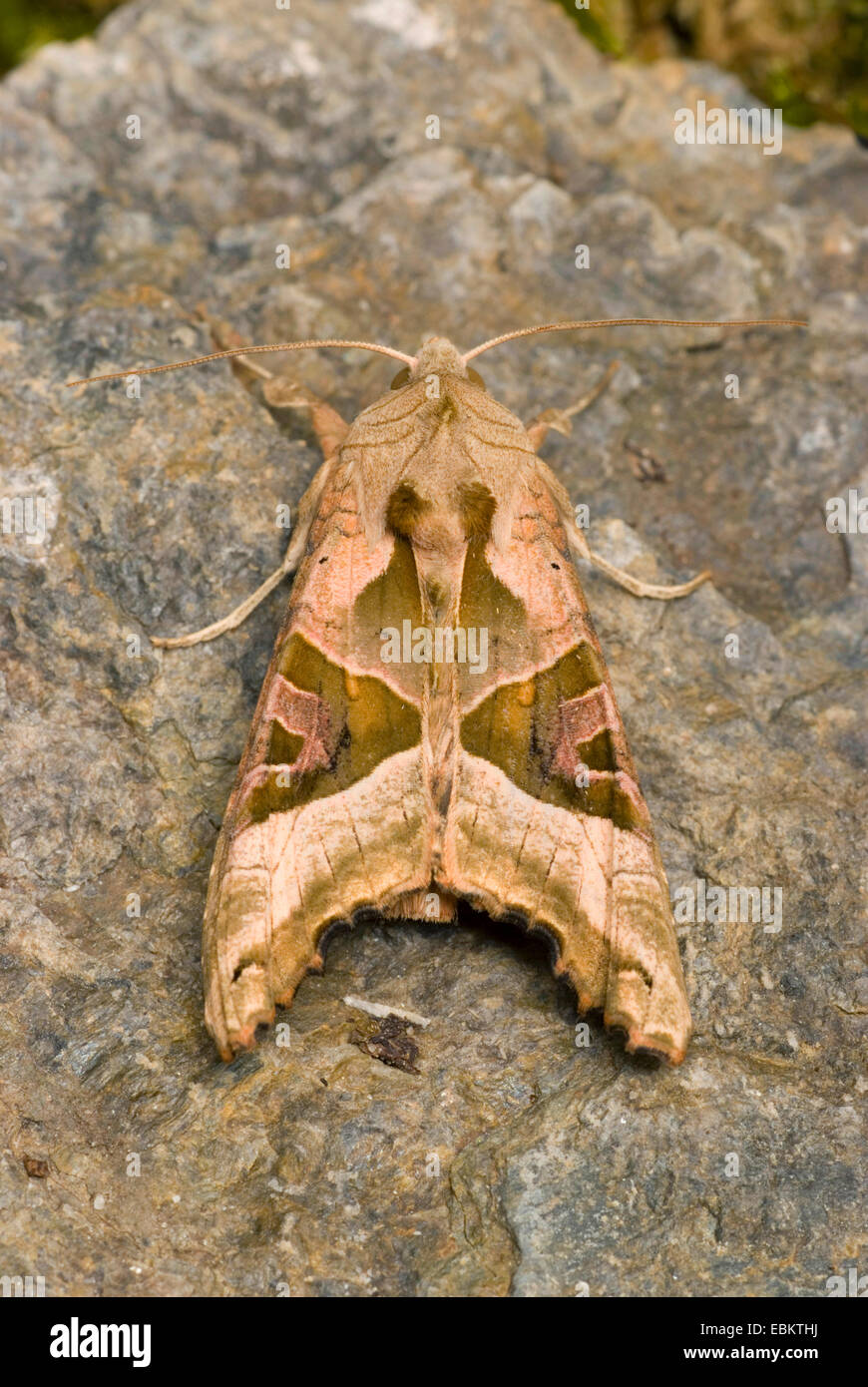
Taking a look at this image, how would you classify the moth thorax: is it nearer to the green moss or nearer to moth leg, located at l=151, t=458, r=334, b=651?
moth leg, located at l=151, t=458, r=334, b=651

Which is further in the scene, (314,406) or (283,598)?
(314,406)

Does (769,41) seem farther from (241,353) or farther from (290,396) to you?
(241,353)

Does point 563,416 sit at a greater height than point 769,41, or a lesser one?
lesser

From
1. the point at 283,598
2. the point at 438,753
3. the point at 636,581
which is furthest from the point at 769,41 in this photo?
the point at 438,753

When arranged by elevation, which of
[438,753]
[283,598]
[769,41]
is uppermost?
[769,41]

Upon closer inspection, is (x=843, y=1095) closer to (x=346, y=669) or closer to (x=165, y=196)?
(x=346, y=669)

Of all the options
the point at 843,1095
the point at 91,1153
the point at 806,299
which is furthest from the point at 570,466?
the point at 91,1153

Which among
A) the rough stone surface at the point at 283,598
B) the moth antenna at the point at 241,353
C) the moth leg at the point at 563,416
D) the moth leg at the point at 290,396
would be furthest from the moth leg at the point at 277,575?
the moth leg at the point at 563,416

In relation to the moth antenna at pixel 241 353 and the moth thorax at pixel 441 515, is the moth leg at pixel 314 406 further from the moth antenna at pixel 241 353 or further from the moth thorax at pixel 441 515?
the moth thorax at pixel 441 515

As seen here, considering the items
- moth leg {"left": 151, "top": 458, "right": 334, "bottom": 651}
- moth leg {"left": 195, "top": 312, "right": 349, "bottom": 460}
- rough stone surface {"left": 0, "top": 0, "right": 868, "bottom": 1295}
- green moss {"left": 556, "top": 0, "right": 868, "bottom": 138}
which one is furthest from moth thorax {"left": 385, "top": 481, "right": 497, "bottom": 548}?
green moss {"left": 556, "top": 0, "right": 868, "bottom": 138}
